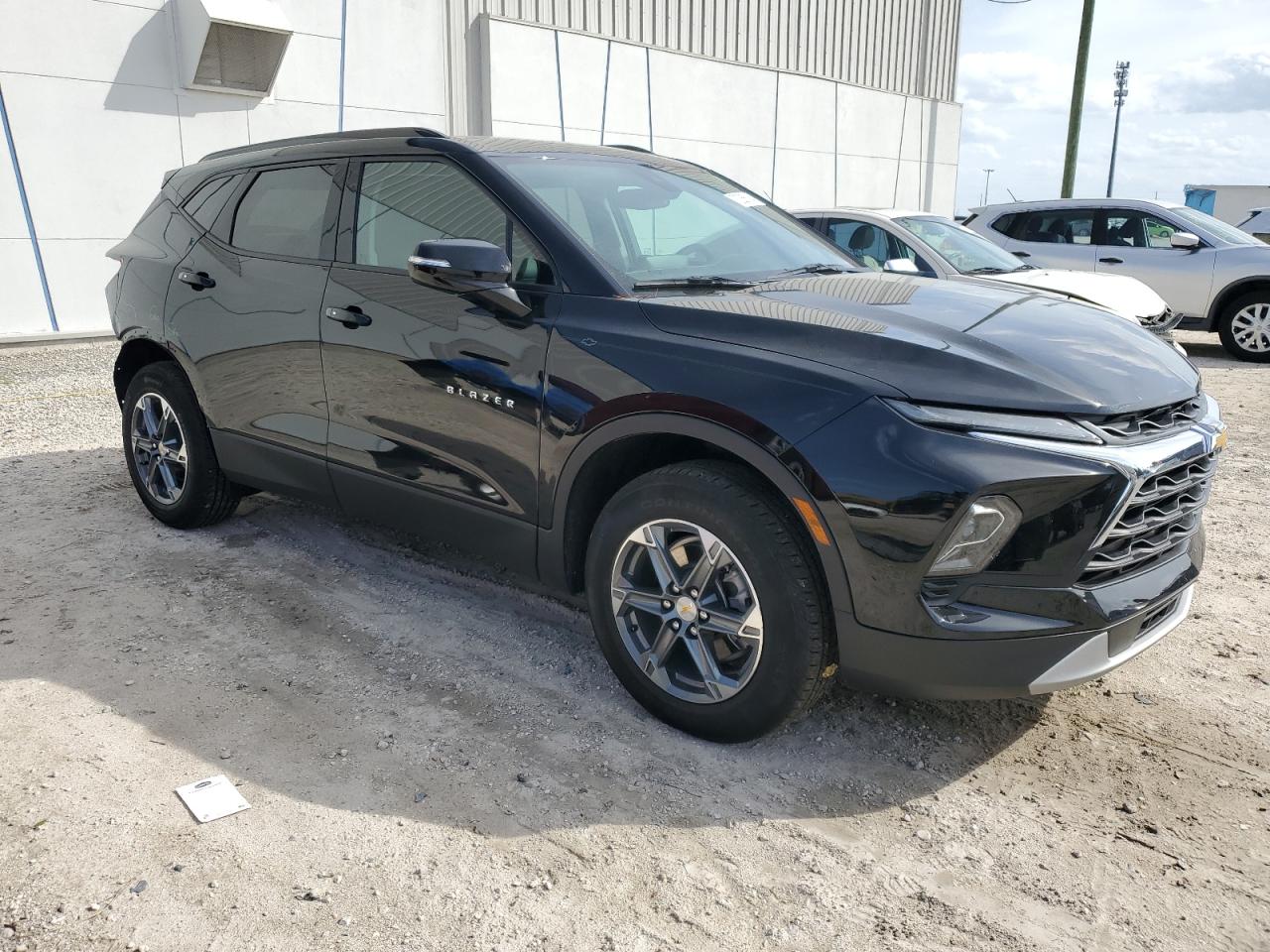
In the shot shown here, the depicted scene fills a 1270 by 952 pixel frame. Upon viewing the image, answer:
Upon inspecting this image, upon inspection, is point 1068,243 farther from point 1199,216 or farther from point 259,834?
point 259,834

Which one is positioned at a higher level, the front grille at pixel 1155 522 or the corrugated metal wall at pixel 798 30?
the corrugated metal wall at pixel 798 30

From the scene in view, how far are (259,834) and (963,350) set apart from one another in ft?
7.40

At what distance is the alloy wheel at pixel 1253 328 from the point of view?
10.8 metres

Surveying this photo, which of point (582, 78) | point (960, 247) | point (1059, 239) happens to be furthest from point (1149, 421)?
point (582, 78)

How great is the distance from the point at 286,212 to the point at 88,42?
8.48 meters

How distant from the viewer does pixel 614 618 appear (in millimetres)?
3189

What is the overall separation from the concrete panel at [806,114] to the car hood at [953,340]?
16.9 m

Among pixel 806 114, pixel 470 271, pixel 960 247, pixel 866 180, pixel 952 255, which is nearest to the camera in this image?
pixel 470 271

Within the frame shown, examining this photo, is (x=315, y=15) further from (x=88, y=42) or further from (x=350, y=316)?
(x=350, y=316)

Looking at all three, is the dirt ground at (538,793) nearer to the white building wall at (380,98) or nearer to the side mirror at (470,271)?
the side mirror at (470,271)

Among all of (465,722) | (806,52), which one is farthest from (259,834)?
(806,52)

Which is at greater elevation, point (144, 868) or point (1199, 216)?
point (1199, 216)

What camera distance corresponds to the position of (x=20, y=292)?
1089 centimetres

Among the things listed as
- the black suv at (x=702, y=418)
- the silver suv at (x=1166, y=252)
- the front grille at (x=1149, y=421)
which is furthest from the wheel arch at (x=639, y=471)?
the silver suv at (x=1166, y=252)
